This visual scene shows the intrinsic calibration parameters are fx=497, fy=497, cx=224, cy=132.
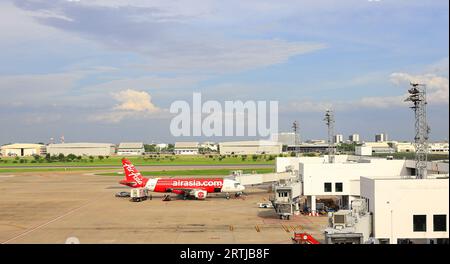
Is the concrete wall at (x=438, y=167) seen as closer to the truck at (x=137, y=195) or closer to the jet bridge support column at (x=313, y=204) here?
the jet bridge support column at (x=313, y=204)

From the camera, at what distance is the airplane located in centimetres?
8219

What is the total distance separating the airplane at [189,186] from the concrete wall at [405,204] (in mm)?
47565

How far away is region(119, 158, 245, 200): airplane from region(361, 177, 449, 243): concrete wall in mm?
47565

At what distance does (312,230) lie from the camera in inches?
2044

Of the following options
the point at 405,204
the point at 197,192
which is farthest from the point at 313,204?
the point at 405,204

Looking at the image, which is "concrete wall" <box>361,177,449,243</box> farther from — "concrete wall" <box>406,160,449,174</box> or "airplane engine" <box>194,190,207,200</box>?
"airplane engine" <box>194,190,207,200</box>

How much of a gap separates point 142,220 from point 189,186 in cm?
2354

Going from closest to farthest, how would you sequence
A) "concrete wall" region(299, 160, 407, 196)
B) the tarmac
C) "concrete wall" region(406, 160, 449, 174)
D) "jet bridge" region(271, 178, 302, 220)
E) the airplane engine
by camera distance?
the tarmac, "concrete wall" region(406, 160, 449, 174), "jet bridge" region(271, 178, 302, 220), "concrete wall" region(299, 160, 407, 196), the airplane engine

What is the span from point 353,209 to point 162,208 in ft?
125

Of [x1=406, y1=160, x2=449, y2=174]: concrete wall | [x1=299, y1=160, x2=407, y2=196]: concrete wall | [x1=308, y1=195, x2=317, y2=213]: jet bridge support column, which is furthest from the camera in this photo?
[x1=308, y1=195, x2=317, y2=213]: jet bridge support column

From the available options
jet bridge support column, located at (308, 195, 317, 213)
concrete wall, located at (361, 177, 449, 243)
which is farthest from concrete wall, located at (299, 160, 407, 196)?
concrete wall, located at (361, 177, 449, 243)

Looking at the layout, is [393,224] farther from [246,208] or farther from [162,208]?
[162,208]
